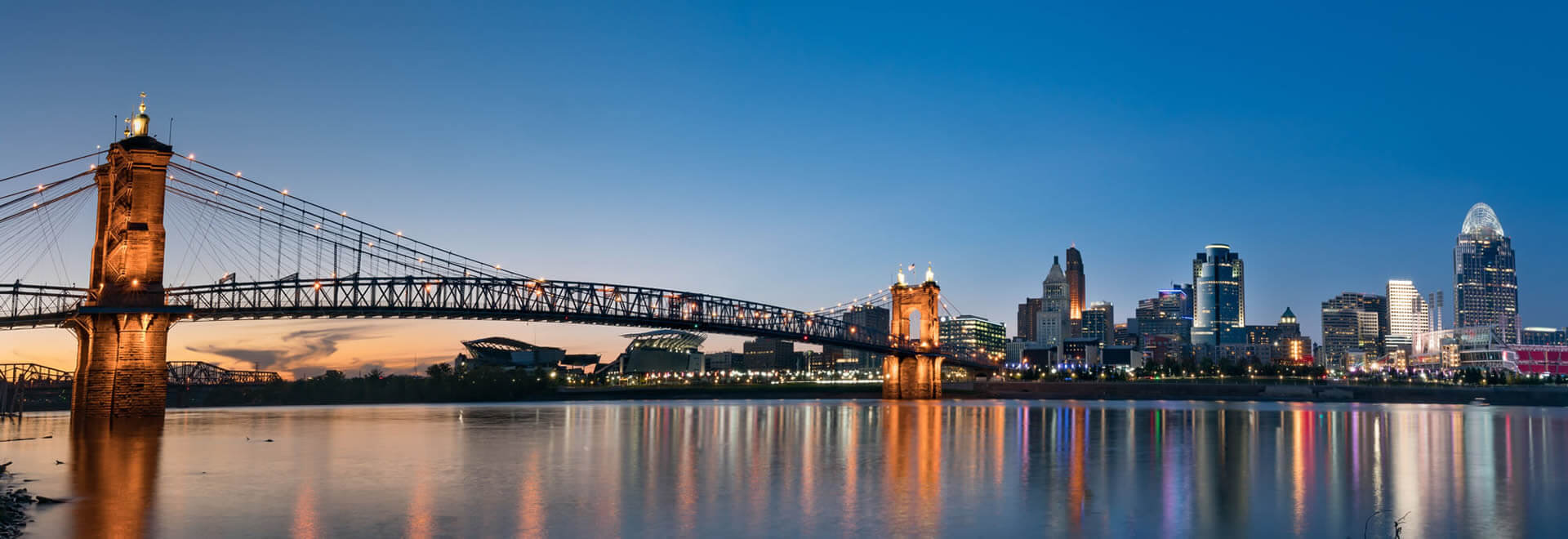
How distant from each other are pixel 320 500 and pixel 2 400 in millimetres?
75531

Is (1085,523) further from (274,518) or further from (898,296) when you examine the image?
(898,296)

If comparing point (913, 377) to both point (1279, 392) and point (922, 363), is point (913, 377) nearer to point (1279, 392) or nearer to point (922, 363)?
point (922, 363)

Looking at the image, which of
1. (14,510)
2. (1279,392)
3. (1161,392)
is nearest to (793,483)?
(14,510)

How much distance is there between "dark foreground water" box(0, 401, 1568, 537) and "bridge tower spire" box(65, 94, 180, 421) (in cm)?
495

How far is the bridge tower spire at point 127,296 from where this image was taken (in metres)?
58.6

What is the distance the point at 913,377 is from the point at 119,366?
10758 cm

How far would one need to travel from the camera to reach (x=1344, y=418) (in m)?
79.5

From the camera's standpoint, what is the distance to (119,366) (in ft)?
195

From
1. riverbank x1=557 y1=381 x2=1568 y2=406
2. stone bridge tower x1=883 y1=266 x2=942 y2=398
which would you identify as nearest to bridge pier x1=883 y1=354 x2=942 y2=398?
stone bridge tower x1=883 y1=266 x2=942 y2=398

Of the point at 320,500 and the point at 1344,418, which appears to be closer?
the point at 320,500

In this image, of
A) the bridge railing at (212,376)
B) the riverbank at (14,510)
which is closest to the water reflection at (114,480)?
the riverbank at (14,510)

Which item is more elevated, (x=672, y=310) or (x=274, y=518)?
(x=672, y=310)

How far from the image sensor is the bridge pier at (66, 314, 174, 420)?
192 ft

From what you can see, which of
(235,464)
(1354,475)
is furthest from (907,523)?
(235,464)
